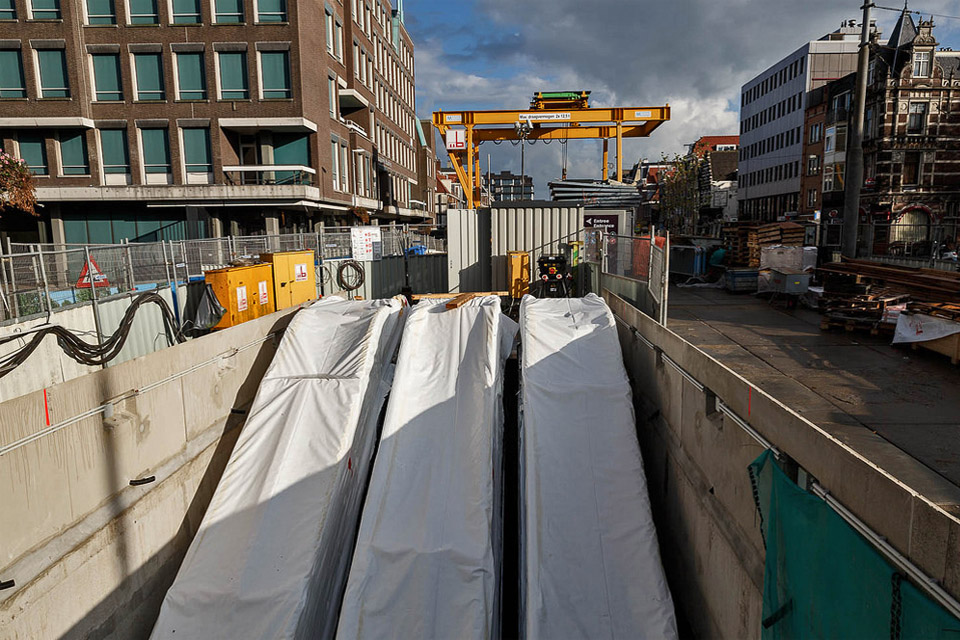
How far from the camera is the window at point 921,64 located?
36938 millimetres

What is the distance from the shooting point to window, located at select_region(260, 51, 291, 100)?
30.8 metres

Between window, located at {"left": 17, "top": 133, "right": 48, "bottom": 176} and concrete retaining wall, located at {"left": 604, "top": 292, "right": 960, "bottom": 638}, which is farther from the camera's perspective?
window, located at {"left": 17, "top": 133, "right": 48, "bottom": 176}

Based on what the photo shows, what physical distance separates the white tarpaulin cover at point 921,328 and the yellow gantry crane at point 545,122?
9.00 meters

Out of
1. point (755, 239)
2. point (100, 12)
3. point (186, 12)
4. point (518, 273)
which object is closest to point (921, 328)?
point (518, 273)

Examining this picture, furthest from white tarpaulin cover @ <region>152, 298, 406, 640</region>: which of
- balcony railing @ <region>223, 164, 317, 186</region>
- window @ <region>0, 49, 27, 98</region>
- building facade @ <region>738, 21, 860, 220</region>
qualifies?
building facade @ <region>738, 21, 860, 220</region>

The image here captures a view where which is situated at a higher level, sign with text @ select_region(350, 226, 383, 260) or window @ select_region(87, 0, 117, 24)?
window @ select_region(87, 0, 117, 24)

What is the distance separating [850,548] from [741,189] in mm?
78688

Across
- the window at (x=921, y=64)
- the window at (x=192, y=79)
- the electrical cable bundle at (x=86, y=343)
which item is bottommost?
the electrical cable bundle at (x=86, y=343)

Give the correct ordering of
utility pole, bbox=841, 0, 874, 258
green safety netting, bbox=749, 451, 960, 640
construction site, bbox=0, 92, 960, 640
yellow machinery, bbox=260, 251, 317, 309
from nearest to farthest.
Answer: green safety netting, bbox=749, 451, 960, 640
construction site, bbox=0, 92, 960, 640
yellow machinery, bbox=260, 251, 317, 309
utility pole, bbox=841, 0, 874, 258

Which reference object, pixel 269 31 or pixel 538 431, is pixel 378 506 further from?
pixel 269 31

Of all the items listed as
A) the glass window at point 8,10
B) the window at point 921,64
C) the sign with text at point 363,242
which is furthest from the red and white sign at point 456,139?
the window at point 921,64

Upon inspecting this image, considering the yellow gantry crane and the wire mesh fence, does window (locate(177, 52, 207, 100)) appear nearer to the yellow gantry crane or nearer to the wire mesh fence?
the wire mesh fence

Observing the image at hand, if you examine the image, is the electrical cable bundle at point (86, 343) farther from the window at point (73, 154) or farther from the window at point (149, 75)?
the window at point (73, 154)

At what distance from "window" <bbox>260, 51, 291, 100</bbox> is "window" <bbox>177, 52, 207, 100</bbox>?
9.63 feet
